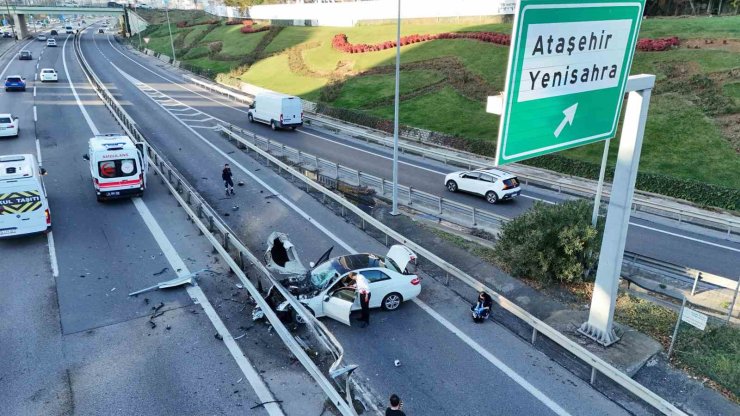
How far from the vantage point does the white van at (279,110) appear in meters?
37.4

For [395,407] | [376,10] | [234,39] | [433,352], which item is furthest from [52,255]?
[234,39]

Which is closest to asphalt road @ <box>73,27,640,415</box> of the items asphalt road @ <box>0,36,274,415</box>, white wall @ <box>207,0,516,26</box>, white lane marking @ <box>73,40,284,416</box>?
white lane marking @ <box>73,40,284,416</box>

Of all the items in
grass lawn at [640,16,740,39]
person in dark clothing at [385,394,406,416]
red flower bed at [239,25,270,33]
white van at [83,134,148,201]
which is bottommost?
person in dark clothing at [385,394,406,416]

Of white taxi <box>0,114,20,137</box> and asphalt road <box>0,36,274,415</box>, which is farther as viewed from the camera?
white taxi <box>0,114,20,137</box>

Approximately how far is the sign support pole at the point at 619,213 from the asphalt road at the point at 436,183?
8639mm

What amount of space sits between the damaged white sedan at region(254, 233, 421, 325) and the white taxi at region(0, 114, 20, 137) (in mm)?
25487

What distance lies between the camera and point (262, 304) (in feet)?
39.1

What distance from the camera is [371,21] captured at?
67.8 metres

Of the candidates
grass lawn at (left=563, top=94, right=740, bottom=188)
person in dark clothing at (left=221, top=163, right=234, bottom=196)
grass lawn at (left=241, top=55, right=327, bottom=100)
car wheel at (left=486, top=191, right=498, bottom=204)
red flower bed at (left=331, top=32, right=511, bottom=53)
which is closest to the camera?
person in dark clothing at (left=221, top=163, right=234, bottom=196)

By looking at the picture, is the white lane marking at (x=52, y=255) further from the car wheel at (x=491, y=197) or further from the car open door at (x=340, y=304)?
the car wheel at (x=491, y=197)

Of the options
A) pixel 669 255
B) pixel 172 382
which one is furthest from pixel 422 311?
pixel 669 255

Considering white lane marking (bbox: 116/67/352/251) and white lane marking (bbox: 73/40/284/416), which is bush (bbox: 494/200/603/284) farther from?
white lane marking (bbox: 73/40/284/416)

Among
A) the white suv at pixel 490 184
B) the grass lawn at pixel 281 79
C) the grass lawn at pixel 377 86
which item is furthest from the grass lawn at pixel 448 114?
the grass lawn at pixel 281 79

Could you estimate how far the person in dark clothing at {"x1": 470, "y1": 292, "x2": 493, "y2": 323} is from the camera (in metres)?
12.3
